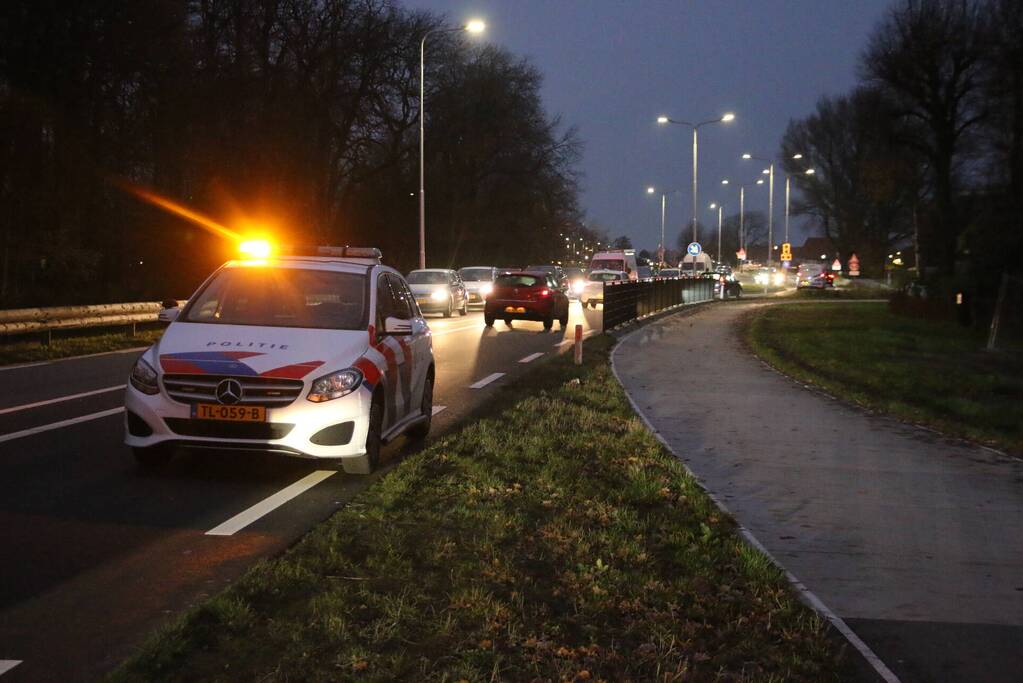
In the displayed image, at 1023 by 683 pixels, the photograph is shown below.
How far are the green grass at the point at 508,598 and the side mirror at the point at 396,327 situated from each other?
1.32 metres

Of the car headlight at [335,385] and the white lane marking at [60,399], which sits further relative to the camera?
the white lane marking at [60,399]

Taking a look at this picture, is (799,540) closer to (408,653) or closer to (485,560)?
(485,560)

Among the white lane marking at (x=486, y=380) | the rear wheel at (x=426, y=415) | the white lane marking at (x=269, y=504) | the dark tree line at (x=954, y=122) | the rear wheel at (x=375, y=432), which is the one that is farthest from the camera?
the dark tree line at (x=954, y=122)

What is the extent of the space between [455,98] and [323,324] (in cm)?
5111

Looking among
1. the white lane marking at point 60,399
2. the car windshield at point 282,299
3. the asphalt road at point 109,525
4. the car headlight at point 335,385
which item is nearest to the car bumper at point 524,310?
the white lane marking at point 60,399

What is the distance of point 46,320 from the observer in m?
20.9

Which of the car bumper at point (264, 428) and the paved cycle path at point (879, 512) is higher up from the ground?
the car bumper at point (264, 428)

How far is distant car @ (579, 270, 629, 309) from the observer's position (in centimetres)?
4844

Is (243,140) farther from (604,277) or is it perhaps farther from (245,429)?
(245,429)

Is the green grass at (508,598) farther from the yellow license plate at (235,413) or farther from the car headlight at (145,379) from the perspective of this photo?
the car headlight at (145,379)

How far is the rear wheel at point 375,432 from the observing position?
8766mm

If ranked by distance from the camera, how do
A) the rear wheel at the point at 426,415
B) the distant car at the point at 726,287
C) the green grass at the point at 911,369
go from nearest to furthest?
the rear wheel at the point at 426,415
the green grass at the point at 911,369
the distant car at the point at 726,287

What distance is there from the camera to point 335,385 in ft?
27.9

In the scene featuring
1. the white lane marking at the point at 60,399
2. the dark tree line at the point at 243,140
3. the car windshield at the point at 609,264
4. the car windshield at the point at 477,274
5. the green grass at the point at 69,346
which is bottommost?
the white lane marking at the point at 60,399
